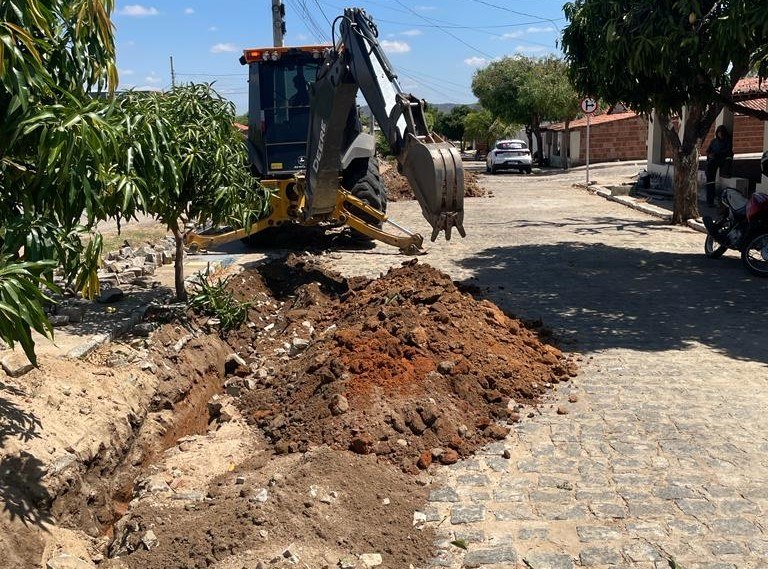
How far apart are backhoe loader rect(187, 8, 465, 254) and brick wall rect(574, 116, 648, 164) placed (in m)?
31.0

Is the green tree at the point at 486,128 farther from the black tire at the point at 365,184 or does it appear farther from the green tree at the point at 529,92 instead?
the black tire at the point at 365,184

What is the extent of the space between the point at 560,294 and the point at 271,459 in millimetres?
6012

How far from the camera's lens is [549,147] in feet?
164

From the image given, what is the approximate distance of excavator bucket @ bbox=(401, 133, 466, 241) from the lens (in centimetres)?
720

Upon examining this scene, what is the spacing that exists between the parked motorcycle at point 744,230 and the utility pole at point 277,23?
13.6 meters

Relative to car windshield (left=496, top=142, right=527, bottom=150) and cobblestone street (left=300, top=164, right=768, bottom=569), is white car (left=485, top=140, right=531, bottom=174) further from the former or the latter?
cobblestone street (left=300, top=164, right=768, bottom=569)

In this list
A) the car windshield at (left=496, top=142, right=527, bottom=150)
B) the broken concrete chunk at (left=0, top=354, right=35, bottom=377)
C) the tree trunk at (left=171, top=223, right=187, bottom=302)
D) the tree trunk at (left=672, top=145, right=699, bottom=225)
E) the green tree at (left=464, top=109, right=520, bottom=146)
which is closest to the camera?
the broken concrete chunk at (left=0, top=354, right=35, bottom=377)

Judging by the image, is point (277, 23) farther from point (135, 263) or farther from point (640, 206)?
point (135, 263)

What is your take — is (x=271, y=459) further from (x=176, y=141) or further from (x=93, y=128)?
(x=176, y=141)

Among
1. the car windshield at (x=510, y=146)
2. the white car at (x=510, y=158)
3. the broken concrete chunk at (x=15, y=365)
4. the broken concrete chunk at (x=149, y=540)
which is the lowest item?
the broken concrete chunk at (x=149, y=540)

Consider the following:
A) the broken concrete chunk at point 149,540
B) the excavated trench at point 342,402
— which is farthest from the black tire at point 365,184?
the broken concrete chunk at point 149,540

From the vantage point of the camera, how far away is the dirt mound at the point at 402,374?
5.93 metres

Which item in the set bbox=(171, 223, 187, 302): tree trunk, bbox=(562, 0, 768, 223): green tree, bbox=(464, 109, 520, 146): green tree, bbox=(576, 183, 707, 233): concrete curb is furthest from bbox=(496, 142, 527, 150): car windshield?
bbox=(171, 223, 187, 302): tree trunk

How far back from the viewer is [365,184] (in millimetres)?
13758
